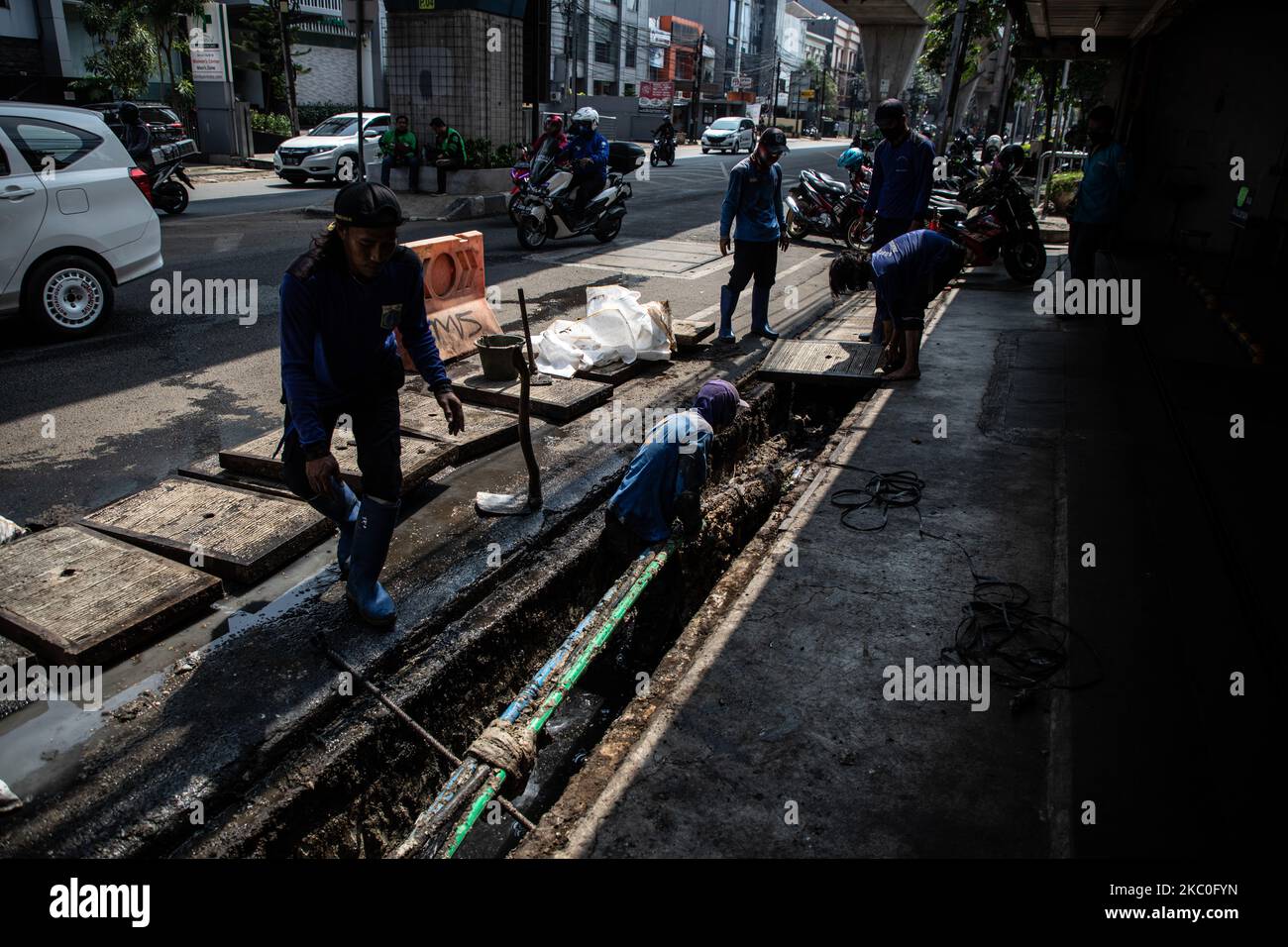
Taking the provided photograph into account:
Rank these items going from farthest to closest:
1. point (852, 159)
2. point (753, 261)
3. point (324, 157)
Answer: point (324, 157), point (852, 159), point (753, 261)

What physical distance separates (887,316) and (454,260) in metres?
3.74

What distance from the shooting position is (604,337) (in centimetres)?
723

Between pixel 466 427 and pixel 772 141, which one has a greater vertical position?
pixel 772 141

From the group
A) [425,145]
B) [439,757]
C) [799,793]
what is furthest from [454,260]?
[425,145]

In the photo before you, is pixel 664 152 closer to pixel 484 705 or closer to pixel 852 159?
pixel 852 159

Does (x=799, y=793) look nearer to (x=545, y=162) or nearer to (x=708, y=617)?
(x=708, y=617)

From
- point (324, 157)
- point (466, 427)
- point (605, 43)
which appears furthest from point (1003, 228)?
point (605, 43)

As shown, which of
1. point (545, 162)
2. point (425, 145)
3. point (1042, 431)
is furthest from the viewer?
point (425, 145)

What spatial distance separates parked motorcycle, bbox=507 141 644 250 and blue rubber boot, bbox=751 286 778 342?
4988 mm

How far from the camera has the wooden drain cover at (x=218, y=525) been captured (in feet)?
13.2

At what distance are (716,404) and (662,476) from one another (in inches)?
21.9

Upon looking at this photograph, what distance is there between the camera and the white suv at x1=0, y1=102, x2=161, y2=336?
6.85 m

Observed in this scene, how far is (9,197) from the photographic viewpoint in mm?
6754
